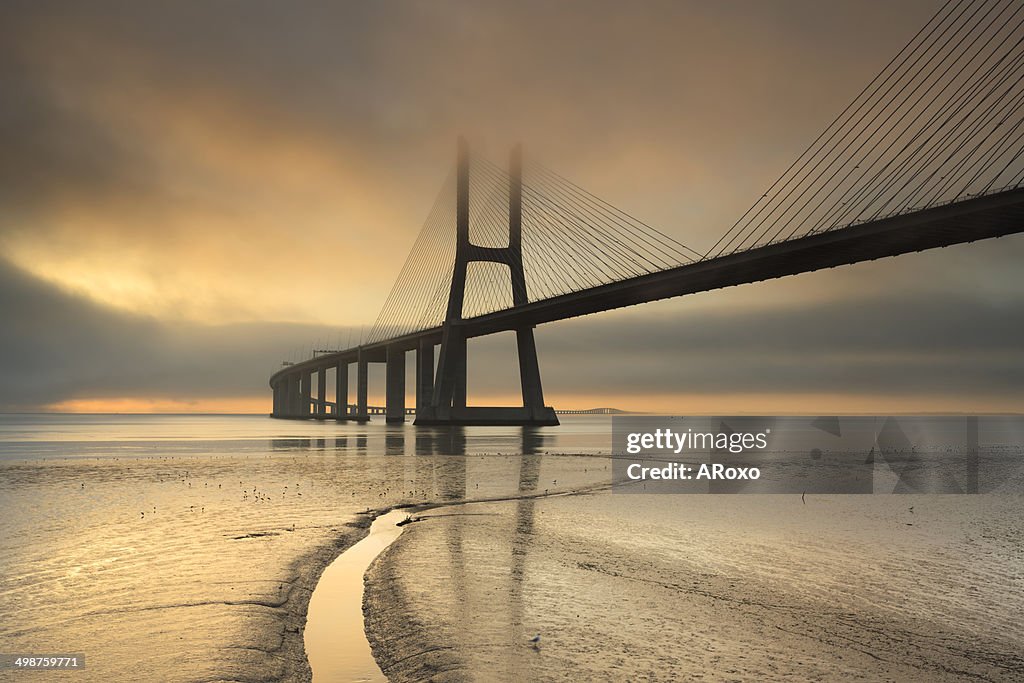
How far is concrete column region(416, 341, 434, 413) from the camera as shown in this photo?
7769 centimetres

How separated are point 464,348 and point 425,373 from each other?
28.8 ft

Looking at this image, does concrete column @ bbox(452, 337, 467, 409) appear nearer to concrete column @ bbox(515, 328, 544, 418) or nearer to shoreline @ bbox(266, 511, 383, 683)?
concrete column @ bbox(515, 328, 544, 418)

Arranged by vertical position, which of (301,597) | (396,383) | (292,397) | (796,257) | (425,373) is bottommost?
(292,397)

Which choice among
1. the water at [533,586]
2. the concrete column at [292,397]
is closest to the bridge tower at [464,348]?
the water at [533,586]

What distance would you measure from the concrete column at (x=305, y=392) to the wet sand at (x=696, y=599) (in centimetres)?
11605

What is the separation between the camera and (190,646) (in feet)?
18.5

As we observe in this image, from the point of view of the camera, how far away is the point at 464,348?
70625 mm

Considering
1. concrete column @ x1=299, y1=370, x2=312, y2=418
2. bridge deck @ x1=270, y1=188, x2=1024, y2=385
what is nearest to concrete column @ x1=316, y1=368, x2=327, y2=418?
concrete column @ x1=299, y1=370, x2=312, y2=418

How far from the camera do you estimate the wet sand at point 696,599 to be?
5.39 m

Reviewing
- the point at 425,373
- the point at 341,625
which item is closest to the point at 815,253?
the point at 341,625

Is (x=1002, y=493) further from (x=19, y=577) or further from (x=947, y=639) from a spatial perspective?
(x=19, y=577)

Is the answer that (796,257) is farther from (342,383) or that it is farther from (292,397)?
(292,397)

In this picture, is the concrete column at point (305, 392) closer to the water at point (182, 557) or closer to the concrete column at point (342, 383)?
the concrete column at point (342, 383)

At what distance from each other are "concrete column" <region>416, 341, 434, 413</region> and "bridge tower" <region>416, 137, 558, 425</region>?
444 cm
